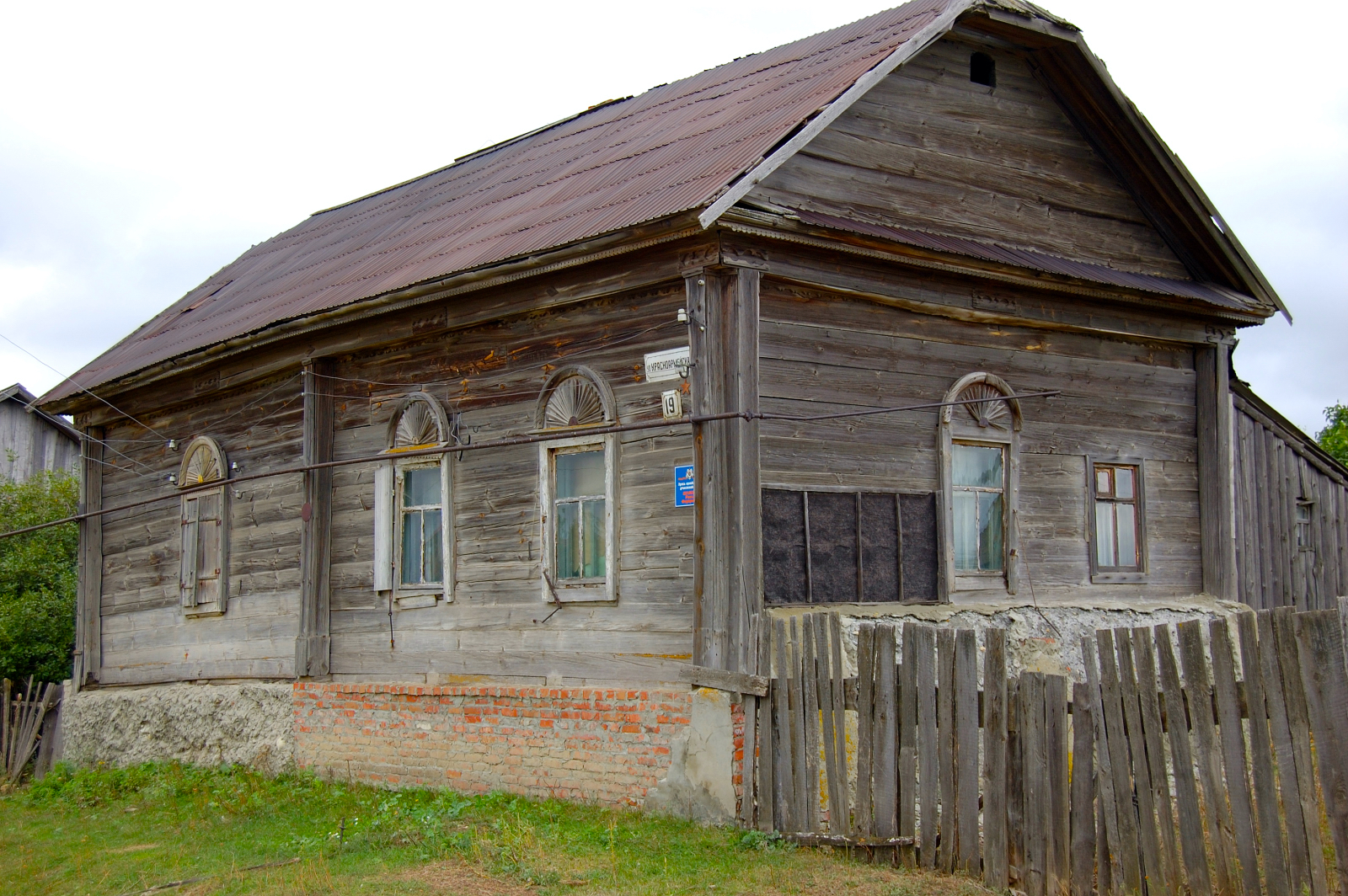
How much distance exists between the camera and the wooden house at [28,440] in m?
27.8

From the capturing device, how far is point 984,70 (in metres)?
11.1

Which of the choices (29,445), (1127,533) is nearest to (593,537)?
(1127,533)

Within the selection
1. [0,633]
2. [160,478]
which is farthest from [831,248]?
[0,633]

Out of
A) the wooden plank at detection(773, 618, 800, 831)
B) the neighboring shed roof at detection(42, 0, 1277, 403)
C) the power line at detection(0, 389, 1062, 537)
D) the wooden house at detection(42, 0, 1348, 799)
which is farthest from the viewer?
the neighboring shed roof at detection(42, 0, 1277, 403)

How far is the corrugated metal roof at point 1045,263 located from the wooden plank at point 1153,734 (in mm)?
3876

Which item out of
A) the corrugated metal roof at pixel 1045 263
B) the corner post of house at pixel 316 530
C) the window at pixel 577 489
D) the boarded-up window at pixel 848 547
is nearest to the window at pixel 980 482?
the boarded-up window at pixel 848 547

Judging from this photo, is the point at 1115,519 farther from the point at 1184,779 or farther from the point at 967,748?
the point at 1184,779

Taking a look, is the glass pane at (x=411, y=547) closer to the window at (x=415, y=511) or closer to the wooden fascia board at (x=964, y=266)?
the window at (x=415, y=511)

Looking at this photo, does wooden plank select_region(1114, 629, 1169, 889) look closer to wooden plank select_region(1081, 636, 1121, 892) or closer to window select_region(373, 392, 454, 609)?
wooden plank select_region(1081, 636, 1121, 892)

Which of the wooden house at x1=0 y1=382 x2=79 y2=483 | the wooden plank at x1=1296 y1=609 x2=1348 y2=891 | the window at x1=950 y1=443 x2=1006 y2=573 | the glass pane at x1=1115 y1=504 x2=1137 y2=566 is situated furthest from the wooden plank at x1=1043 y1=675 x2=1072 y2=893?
the wooden house at x1=0 y1=382 x2=79 y2=483

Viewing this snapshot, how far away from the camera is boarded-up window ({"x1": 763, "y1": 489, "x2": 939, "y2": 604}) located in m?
9.05

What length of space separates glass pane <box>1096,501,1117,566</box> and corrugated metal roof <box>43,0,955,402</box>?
438cm

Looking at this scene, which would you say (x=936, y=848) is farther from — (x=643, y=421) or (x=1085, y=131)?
(x=1085, y=131)

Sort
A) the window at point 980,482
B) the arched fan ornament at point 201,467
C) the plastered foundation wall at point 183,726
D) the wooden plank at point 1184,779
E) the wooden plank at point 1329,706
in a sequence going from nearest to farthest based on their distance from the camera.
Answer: the wooden plank at point 1329,706 → the wooden plank at point 1184,779 → the window at point 980,482 → the plastered foundation wall at point 183,726 → the arched fan ornament at point 201,467
